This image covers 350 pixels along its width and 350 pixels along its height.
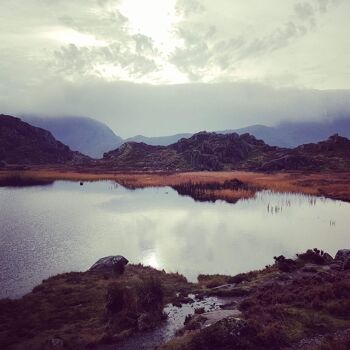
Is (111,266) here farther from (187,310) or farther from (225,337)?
(225,337)

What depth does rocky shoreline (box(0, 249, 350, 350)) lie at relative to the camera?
24.1m

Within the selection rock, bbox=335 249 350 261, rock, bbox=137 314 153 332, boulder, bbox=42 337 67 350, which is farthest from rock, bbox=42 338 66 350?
rock, bbox=335 249 350 261

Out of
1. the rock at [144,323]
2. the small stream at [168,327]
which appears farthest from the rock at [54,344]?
the rock at [144,323]

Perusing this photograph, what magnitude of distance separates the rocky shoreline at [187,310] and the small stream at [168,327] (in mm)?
73

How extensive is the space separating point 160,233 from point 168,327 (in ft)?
108

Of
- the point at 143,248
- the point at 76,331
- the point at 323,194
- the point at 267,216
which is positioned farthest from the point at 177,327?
the point at 323,194

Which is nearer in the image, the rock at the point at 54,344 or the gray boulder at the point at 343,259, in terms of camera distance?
the rock at the point at 54,344

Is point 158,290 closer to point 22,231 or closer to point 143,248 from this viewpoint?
point 143,248

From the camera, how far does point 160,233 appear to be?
60.8m

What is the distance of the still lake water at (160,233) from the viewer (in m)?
44.5

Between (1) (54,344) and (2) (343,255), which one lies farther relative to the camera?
(2) (343,255)

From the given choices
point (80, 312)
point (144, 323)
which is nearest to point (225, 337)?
point (144, 323)

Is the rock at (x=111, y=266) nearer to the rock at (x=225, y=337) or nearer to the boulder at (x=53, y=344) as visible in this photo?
the boulder at (x=53, y=344)

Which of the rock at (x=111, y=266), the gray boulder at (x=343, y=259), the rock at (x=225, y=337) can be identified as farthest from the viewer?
the rock at (x=111, y=266)
